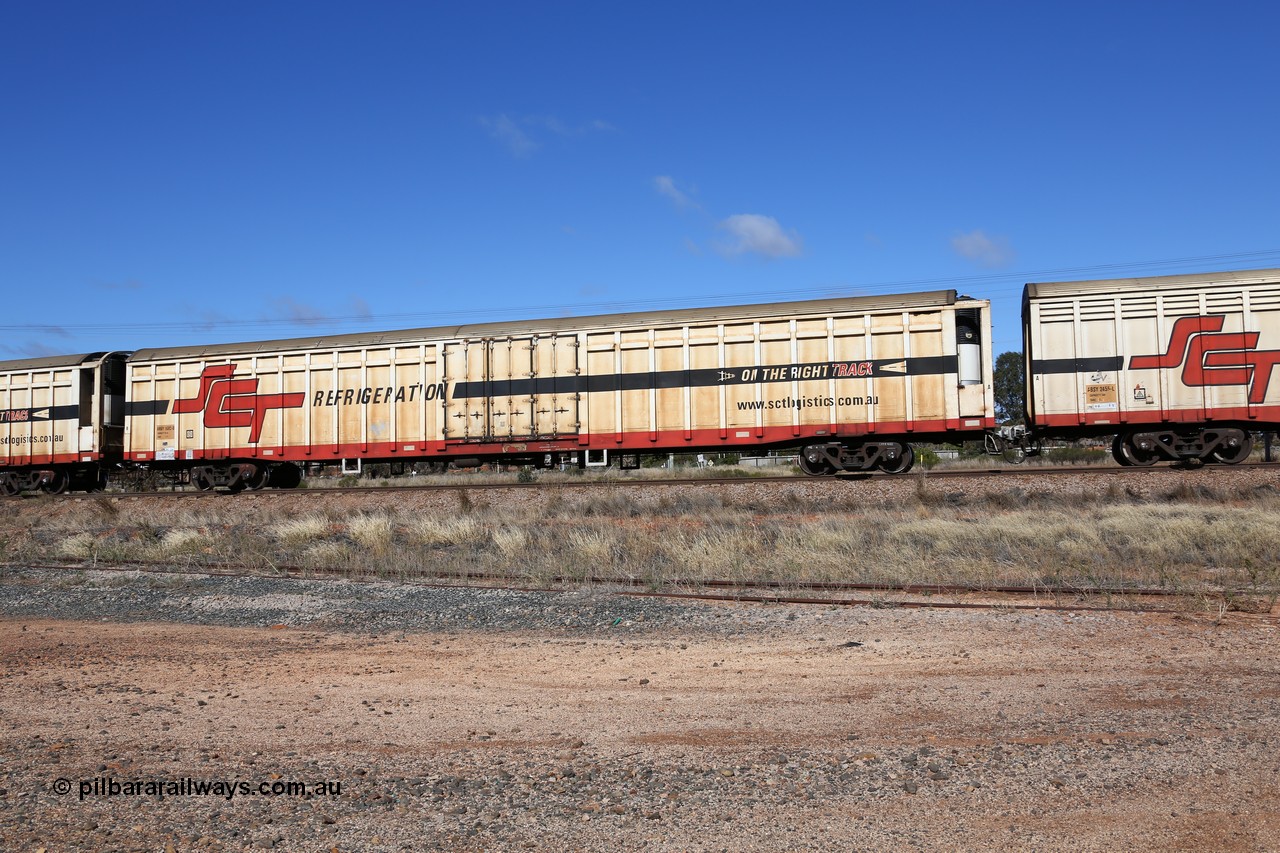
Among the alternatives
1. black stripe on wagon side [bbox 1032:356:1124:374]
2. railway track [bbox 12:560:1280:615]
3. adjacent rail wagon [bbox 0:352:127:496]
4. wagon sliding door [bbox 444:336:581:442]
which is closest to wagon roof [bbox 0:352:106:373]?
adjacent rail wagon [bbox 0:352:127:496]

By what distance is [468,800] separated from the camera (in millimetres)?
3959

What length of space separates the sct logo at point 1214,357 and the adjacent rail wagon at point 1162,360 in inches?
0.7

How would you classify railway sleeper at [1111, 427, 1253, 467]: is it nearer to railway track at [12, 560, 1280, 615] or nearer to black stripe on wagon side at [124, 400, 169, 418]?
railway track at [12, 560, 1280, 615]

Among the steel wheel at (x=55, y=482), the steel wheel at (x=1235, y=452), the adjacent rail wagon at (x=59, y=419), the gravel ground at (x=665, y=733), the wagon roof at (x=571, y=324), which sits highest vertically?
the wagon roof at (x=571, y=324)

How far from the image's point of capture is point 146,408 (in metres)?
22.2

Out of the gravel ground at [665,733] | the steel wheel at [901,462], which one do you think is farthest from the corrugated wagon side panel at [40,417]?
the steel wheel at [901,462]

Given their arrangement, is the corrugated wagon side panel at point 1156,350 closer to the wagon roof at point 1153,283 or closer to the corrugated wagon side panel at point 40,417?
the wagon roof at point 1153,283

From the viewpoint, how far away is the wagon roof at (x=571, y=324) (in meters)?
18.0

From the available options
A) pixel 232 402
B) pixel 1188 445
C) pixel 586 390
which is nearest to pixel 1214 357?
pixel 1188 445

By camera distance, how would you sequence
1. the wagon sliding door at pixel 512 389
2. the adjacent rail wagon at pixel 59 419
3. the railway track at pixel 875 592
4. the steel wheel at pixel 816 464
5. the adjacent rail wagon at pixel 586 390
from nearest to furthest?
the railway track at pixel 875 592
the adjacent rail wagon at pixel 586 390
the steel wheel at pixel 816 464
the wagon sliding door at pixel 512 389
the adjacent rail wagon at pixel 59 419

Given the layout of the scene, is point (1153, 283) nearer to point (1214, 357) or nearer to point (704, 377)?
point (1214, 357)

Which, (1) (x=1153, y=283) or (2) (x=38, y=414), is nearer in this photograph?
(1) (x=1153, y=283)

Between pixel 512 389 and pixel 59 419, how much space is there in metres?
12.9

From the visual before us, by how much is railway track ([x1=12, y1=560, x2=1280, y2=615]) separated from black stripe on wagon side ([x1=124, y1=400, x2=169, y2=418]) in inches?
491
